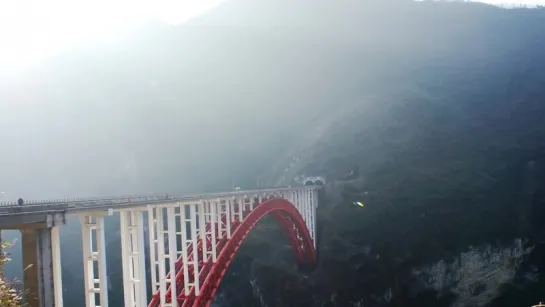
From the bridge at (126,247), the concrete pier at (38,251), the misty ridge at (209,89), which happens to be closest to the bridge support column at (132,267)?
the bridge at (126,247)

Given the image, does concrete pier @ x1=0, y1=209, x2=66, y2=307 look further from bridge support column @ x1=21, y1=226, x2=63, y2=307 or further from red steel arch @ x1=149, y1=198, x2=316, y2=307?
red steel arch @ x1=149, y1=198, x2=316, y2=307

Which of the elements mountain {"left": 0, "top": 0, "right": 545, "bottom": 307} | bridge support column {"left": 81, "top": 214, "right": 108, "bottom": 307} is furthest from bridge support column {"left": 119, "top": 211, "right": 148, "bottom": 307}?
mountain {"left": 0, "top": 0, "right": 545, "bottom": 307}

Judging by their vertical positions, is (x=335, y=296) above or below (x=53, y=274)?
below

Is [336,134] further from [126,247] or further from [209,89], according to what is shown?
[126,247]

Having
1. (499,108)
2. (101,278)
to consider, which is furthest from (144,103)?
(101,278)

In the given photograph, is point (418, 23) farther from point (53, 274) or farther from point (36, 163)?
point (53, 274)
